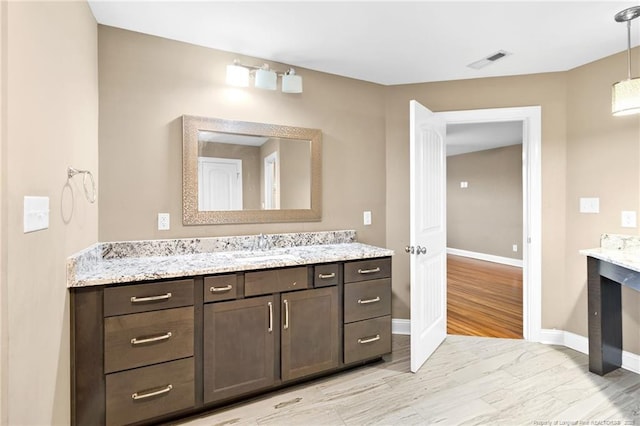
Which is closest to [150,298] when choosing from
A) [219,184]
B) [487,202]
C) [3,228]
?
[3,228]

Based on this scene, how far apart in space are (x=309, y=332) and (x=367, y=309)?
0.47m

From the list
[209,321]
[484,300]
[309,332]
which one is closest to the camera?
[209,321]

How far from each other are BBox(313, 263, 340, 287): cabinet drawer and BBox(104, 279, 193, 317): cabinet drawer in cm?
78

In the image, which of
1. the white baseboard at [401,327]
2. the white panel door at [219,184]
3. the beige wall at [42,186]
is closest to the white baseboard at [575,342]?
the white baseboard at [401,327]

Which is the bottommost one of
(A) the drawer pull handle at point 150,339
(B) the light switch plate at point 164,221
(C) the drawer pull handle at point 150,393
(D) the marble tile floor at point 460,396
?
(D) the marble tile floor at point 460,396

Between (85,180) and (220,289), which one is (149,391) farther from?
(85,180)

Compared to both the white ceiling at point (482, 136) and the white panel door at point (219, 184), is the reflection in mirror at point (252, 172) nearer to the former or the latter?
the white panel door at point (219, 184)

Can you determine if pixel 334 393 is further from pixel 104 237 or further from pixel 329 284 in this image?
pixel 104 237

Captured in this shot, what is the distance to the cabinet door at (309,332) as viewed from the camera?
2.08 metres

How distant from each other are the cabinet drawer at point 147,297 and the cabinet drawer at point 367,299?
1.05 metres

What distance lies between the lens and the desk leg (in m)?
2.28

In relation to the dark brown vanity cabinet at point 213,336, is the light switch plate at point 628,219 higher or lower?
higher

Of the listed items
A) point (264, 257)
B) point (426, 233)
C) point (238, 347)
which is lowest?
point (238, 347)

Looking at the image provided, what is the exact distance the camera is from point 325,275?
7.24 feet
